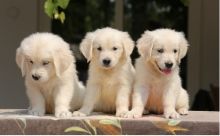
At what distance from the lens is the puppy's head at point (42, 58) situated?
3.49 meters

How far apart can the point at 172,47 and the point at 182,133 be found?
60 centimetres

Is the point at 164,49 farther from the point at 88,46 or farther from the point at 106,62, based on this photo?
the point at 88,46

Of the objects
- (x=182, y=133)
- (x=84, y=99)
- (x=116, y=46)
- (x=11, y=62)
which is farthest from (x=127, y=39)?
(x=11, y=62)

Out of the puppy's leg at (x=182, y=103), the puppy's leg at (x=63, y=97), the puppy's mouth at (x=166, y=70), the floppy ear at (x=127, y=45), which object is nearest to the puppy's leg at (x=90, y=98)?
the puppy's leg at (x=63, y=97)

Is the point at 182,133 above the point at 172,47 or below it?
below

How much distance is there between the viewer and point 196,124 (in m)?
3.29

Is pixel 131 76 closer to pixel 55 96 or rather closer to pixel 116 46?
pixel 116 46

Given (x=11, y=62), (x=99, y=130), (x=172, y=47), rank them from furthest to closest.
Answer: (x=11, y=62) → (x=172, y=47) → (x=99, y=130)

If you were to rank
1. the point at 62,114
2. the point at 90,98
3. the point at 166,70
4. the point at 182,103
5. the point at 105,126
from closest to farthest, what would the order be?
the point at 105,126, the point at 62,114, the point at 166,70, the point at 90,98, the point at 182,103

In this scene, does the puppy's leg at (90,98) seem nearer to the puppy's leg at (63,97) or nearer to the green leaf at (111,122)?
the puppy's leg at (63,97)

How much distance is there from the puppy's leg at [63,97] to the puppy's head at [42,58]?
0.12 metres

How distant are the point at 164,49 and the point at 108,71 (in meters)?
0.43

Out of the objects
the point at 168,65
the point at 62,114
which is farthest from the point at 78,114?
the point at 168,65

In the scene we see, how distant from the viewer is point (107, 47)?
11.9ft
